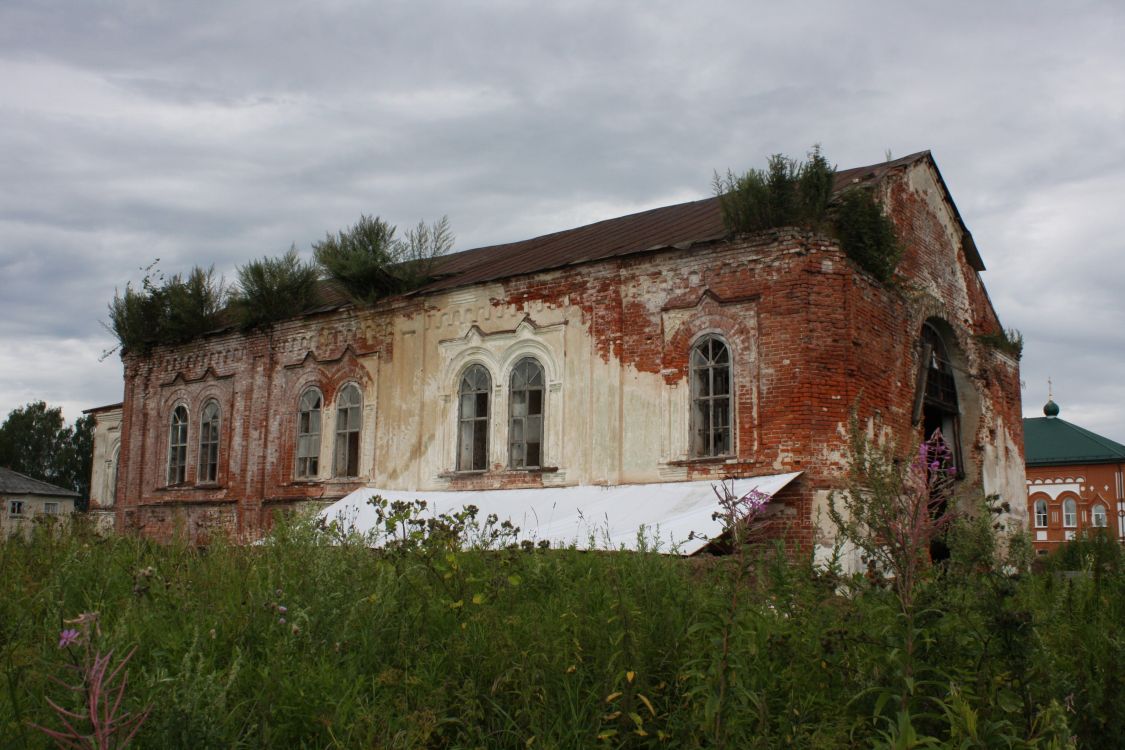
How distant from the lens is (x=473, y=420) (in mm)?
15688

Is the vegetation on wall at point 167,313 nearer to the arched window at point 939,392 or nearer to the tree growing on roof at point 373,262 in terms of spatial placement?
the tree growing on roof at point 373,262

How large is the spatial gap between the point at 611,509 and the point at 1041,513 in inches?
1273

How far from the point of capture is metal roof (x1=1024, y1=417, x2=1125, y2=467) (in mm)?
37875

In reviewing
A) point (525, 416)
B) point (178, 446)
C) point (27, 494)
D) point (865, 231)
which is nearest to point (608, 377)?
point (525, 416)

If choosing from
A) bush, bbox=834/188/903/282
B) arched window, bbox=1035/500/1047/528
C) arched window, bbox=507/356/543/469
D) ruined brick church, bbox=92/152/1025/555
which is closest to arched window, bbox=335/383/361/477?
ruined brick church, bbox=92/152/1025/555

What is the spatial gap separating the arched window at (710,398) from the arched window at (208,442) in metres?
10.4

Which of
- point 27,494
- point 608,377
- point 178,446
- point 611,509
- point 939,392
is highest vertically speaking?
point 939,392

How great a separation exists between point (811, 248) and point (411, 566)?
8.39 metres

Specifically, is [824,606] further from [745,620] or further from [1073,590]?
[1073,590]

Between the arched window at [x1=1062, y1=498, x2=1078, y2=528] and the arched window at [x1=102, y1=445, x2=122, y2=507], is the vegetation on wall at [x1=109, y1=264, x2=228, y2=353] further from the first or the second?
the arched window at [x1=1062, y1=498, x2=1078, y2=528]

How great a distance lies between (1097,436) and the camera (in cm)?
3941

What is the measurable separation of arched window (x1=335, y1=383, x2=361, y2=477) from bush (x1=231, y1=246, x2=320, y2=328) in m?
2.40

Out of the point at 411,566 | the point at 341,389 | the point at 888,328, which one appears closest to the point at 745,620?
the point at 411,566

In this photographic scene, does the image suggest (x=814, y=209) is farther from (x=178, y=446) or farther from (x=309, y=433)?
(x=178, y=446)
